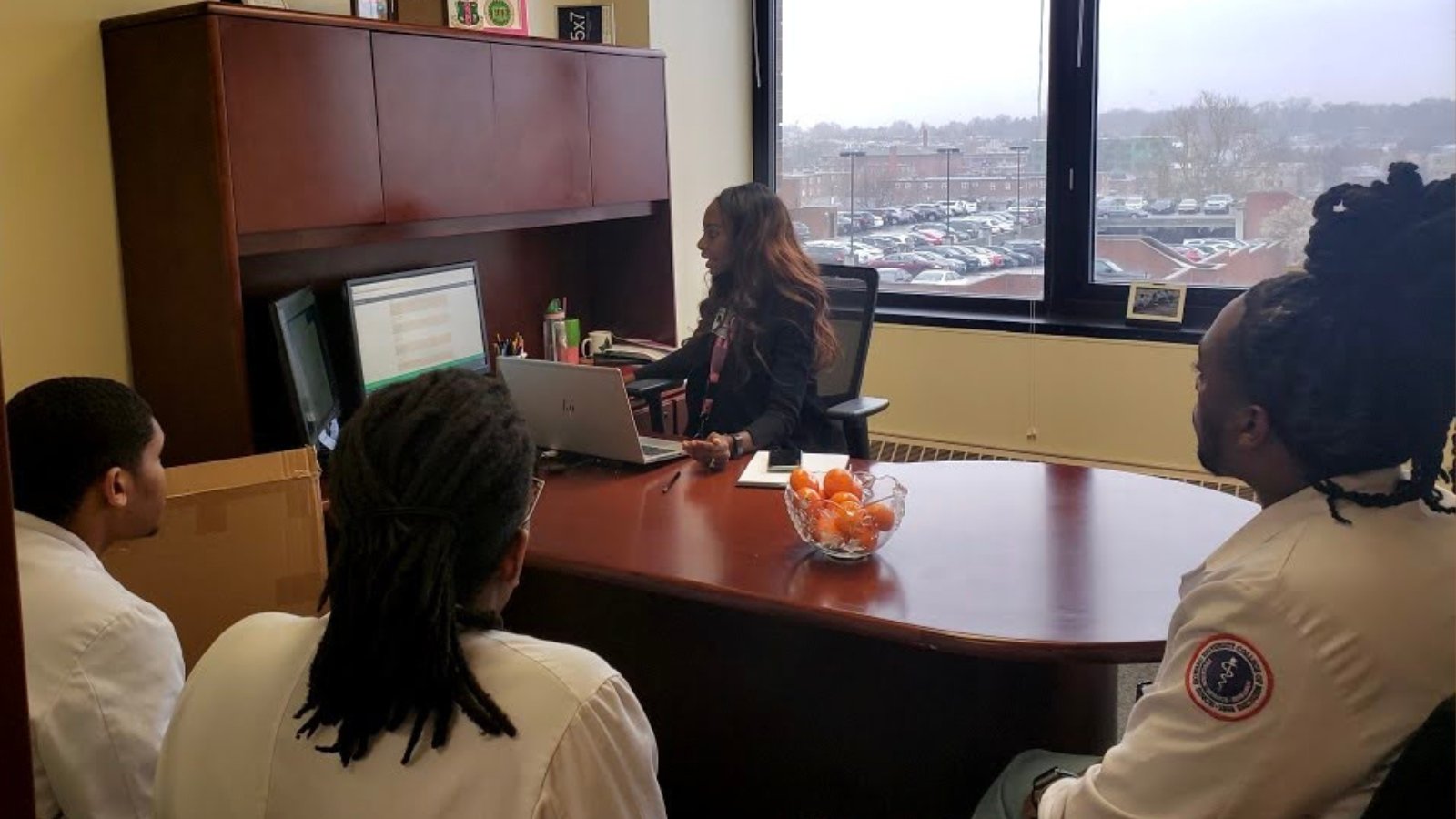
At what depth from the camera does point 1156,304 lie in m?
4.17

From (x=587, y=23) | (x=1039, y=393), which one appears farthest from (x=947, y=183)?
(x=587, y=23)

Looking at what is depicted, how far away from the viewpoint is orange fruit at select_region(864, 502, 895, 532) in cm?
220

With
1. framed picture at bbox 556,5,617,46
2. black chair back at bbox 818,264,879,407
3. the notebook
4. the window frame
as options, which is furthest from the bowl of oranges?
framed picture at bbox 556,5,617,46

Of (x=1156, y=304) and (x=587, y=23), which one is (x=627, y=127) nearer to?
(x=587, y=23)

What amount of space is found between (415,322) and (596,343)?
76 cm

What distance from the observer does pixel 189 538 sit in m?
2.34

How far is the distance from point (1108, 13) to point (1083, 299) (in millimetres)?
903

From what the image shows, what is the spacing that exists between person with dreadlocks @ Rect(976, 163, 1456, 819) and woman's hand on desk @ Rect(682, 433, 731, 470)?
153cm

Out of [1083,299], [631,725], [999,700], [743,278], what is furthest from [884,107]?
[631,725]

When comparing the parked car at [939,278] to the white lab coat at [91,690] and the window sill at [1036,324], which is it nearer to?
the window sill at [1036,324]

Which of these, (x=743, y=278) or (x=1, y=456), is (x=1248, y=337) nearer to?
(x=1, y=456)

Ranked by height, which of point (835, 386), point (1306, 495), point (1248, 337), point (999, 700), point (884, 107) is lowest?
point (999, 700)

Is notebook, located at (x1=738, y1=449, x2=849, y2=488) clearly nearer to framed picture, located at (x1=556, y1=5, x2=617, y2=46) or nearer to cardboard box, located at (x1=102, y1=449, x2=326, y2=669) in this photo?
cardboard box, located at (x1=102, y1=449, x2=326, y2=669)

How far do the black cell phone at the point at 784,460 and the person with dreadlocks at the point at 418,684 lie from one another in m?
1.48
